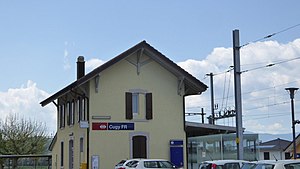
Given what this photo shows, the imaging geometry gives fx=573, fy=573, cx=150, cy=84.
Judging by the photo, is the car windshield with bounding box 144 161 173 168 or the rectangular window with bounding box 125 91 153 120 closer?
the car windshield with bounding box 144 161 173 168

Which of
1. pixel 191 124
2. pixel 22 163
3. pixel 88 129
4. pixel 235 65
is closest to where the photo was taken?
pixel 235 65

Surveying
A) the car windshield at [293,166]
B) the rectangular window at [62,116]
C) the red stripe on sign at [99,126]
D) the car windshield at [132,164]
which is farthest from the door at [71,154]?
the car windshield at [293,166]

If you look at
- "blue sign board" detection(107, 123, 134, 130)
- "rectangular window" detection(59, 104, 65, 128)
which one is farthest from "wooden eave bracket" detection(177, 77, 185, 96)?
"rectangular window" detection(59, 104, 65, 128)

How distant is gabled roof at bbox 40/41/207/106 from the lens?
102 feet

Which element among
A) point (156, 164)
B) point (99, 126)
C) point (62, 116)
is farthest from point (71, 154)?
point (156, 164)

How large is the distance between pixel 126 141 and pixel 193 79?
530 cm

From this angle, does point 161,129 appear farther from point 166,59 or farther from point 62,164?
point 62,164

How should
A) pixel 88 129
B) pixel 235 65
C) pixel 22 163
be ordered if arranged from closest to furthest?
pixel 235 65, pixel 88 129, pixel 22 163

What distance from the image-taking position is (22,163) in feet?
197

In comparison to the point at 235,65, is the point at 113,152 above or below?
below

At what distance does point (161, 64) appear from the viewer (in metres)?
33.2

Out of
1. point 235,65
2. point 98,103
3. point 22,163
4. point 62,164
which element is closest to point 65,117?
point 62,164

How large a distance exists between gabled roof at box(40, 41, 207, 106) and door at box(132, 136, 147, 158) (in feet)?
13.7

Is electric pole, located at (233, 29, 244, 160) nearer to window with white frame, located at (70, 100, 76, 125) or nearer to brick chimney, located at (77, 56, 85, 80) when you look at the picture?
window with white frame, located at (70, 100, 76, 125)
